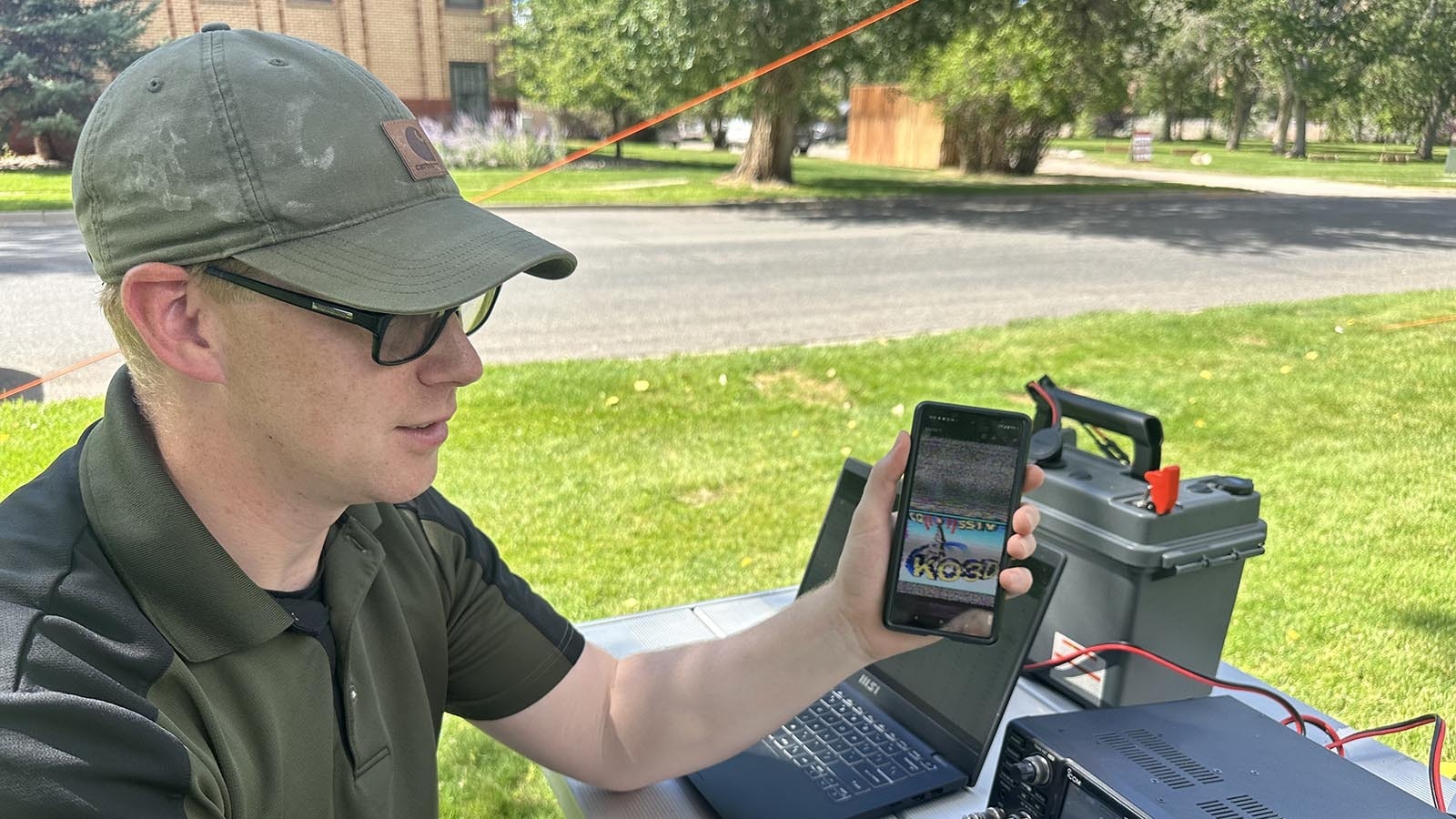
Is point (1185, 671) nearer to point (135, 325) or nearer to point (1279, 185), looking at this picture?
point (135, 325)

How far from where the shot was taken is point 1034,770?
1.10 m

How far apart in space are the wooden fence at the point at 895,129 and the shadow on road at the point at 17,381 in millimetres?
5088

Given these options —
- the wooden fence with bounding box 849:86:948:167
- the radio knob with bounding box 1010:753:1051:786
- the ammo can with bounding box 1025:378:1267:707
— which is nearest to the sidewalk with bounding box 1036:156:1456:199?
the ammo can with bounding box 1025:378:1267:707

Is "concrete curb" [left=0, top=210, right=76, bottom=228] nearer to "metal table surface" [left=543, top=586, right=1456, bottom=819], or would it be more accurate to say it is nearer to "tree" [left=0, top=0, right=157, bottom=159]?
"tree" [left=0, top=0, right=157, bottom=159]

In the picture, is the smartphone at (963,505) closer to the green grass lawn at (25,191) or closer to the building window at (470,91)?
the building window at (470,91)

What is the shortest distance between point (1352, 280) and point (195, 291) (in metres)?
2.83

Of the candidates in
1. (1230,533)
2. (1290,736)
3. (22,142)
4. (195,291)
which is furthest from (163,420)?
(1230,533)

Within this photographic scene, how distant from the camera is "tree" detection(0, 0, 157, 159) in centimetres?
174

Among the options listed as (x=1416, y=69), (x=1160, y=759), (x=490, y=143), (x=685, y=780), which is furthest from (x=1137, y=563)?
(x=490, y=143)

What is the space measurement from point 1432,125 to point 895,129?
9.80m

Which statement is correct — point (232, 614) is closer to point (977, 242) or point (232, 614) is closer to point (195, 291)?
point (195, 291)

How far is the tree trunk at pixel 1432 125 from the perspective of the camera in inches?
79.3

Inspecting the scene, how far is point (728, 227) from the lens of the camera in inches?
441

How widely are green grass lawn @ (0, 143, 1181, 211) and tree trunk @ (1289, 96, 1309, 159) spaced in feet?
2.91
